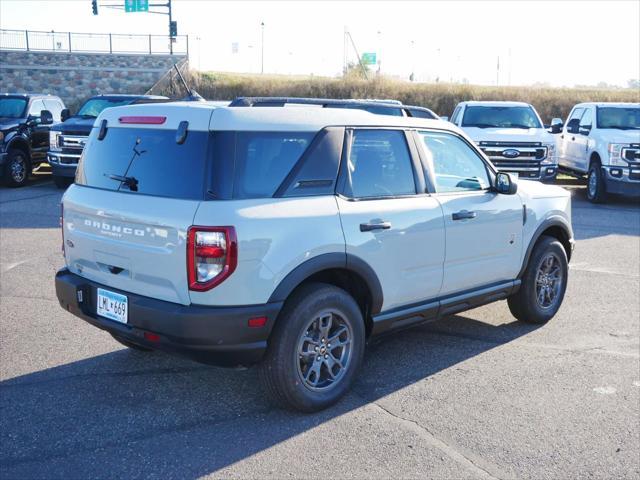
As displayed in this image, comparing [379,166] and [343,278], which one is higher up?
[379,166]

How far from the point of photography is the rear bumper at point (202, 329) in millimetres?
4070

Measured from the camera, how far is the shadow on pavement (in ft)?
12.9

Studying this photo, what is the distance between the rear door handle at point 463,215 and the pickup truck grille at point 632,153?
10.5m

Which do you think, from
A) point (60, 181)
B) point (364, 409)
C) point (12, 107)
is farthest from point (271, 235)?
point (12, 107)

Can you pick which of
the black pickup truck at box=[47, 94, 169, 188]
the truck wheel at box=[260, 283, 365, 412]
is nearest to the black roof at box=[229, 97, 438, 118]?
the truck wheel at box=[260, 283, 365, 412]

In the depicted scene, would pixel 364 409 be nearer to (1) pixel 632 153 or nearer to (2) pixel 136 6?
(1) pixel 632 153

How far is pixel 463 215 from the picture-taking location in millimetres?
5480

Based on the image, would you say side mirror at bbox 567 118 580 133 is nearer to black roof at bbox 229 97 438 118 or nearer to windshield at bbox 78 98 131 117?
windshield at bbox 78 98 131 117

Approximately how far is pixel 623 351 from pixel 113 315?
13.2ft

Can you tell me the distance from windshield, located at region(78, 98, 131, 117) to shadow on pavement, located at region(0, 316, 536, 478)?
1213cm

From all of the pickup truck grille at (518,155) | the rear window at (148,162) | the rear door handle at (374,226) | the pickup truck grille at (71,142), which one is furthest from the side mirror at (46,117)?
the rear door handle at (374,226)

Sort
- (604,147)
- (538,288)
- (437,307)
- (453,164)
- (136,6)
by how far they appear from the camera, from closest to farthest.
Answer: (437,307), (453,164), (538,288), (604,147), (136,6)

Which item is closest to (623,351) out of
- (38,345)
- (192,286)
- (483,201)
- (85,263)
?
(483,201)

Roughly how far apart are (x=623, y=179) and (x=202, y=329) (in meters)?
12.8
